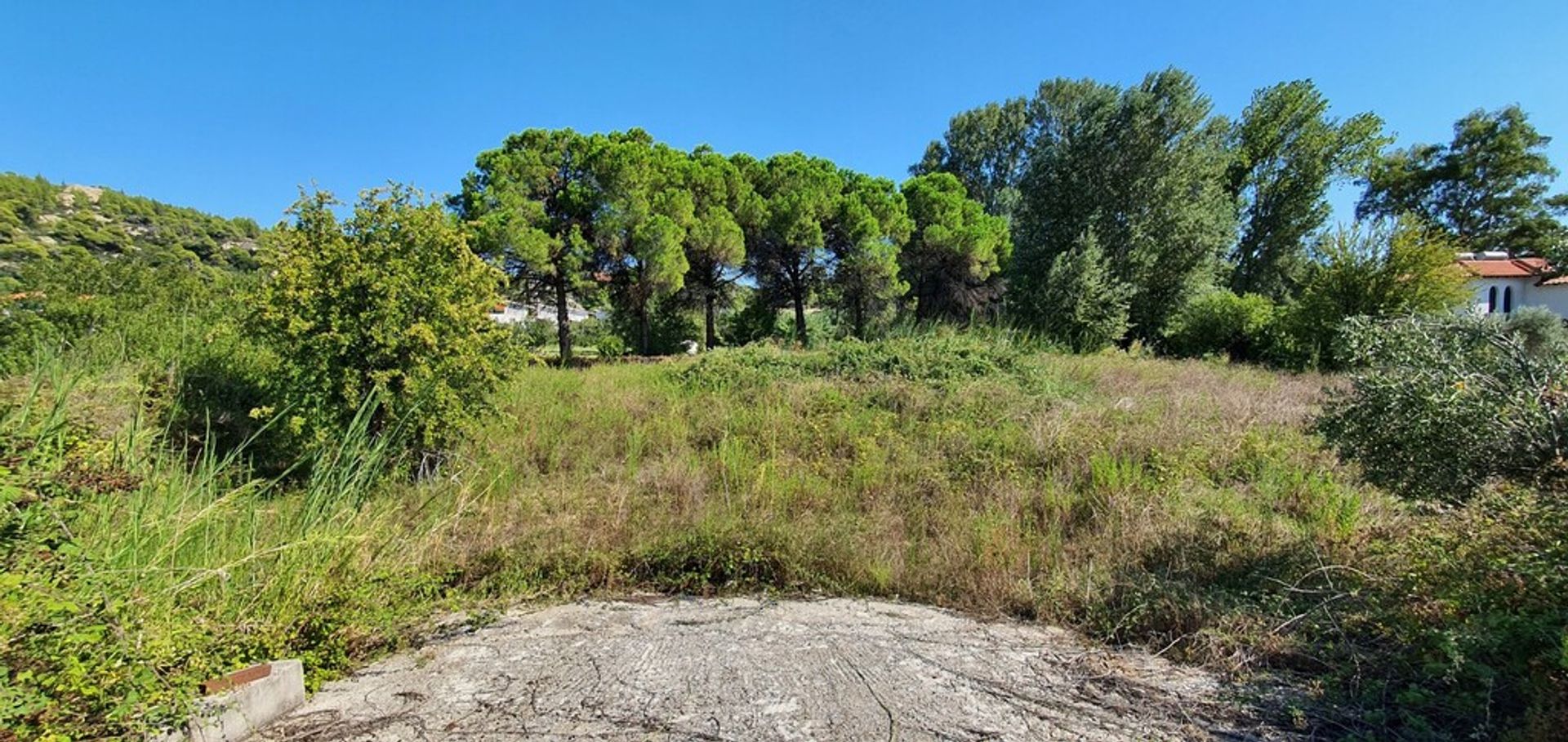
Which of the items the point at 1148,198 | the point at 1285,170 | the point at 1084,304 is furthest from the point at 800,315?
the point at 1285,170

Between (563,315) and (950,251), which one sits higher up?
(950,251)

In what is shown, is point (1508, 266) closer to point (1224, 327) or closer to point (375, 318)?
point (1224, 327)

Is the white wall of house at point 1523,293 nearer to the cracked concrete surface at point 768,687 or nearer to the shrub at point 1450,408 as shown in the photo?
the shrub at point 1450,408

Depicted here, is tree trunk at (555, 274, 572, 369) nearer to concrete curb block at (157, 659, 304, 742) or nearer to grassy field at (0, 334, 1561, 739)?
grassy field at (0, 334, 1561, 739)

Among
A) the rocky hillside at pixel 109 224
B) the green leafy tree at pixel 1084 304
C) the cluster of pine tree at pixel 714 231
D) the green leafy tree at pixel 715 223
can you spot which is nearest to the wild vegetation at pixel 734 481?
the cluster of pine tree at pixel 714 231

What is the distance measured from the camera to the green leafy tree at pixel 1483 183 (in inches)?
1013

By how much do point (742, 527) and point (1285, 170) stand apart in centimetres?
2939

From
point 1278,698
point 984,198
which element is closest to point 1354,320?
point 1278,698

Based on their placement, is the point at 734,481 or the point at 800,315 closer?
the point at 734,481

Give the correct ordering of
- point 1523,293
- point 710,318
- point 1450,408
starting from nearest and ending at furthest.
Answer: point 1450,408
point 710,318
point 1523,293

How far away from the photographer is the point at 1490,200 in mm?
26578

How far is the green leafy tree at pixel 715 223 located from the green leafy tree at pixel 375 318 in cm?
945

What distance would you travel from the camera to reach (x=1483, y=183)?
26.5 meters

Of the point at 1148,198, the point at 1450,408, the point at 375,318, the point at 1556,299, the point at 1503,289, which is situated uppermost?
the point at 1148,198
